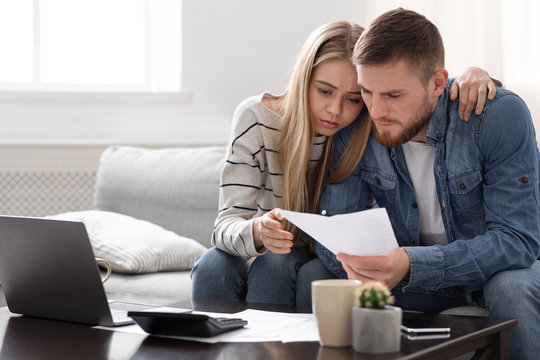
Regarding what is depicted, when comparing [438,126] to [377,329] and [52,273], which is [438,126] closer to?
[377,329]

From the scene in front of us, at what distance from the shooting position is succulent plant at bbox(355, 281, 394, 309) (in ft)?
3.51

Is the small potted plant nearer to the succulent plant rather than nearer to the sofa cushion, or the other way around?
the succulent plant

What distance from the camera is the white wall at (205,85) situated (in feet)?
10.6

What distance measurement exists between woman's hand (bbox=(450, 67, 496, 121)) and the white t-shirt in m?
0.13

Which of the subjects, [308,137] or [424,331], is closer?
[424,331]

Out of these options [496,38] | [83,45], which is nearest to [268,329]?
[496,38]

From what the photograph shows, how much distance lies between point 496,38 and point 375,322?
210 centimetres

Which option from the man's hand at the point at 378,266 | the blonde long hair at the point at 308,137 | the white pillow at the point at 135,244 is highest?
the blonde long hair at the point at 308,137

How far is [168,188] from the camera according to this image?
2633 mm

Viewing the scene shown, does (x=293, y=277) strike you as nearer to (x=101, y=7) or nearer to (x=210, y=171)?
(x=210, y=171)

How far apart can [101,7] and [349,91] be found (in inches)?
84.1

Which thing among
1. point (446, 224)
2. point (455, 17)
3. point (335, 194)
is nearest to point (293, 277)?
point (335, 194)

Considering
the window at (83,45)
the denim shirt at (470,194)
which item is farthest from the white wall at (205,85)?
the denim shirt at (470,194)

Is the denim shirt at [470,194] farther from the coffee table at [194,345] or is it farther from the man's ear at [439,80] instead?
the coffee table at [194,345]
